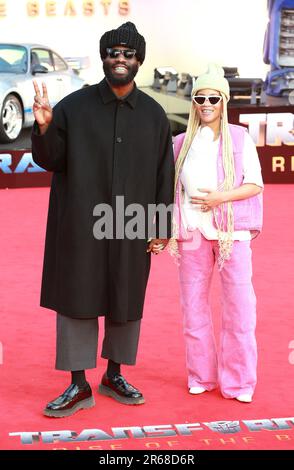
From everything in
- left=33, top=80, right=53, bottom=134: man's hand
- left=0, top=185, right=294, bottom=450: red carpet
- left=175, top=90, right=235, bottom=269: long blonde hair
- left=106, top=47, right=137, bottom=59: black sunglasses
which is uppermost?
left=106, top=47, right=137, bottom=59: black sunglasses

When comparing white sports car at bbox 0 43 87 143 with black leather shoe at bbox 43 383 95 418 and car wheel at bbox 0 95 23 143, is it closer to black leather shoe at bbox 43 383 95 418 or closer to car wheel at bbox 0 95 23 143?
car wheel at bbox 0 95 23 143

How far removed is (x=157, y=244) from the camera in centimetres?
488

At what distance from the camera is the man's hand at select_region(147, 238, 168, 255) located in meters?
4.87

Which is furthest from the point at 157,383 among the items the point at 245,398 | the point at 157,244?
the point at 157,244

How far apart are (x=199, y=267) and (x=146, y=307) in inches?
77.9

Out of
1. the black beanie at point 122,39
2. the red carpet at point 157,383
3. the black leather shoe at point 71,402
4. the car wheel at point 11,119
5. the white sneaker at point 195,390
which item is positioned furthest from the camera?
the car wheel at point 11,119

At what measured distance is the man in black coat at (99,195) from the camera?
461 cm

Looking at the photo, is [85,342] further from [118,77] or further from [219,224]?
[118,77]

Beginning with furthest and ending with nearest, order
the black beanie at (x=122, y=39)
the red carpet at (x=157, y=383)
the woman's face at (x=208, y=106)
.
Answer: the woman's face at (x=208, y=106), the black beanie at (x=122, y=39), the red carpet at (x=157, y=383)

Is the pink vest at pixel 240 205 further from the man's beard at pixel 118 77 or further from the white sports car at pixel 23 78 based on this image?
the white sports car at pixel 23 78

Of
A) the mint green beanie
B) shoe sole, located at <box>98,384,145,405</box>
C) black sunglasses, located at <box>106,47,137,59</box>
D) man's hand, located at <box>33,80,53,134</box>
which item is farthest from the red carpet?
black sunglasses, located at <box>106,47,137,59</box>

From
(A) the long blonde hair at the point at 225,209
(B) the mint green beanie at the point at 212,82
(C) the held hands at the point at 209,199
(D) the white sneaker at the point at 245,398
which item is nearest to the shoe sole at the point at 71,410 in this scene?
(D) the white sneaker at the point at 245,398

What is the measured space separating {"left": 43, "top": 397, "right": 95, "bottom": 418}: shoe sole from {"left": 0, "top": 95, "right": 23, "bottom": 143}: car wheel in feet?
28.2
